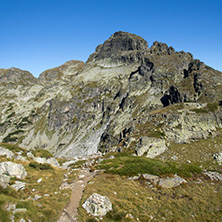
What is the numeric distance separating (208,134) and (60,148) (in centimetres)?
12304

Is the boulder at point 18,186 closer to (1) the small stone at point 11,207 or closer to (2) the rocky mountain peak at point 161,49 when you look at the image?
(1) the small stone at point 11,207

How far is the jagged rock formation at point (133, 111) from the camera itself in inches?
2198

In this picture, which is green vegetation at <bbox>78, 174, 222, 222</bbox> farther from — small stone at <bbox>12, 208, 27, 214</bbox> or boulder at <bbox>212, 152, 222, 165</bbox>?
boulder at <bbox>212, 152, 222, 165</bbox>

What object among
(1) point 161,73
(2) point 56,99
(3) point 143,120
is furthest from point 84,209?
(2) point 56,99

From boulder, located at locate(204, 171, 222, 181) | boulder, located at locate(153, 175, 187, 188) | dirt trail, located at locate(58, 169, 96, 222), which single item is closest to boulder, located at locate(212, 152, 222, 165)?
boulder, located at locate(204, 171, 222, 181)

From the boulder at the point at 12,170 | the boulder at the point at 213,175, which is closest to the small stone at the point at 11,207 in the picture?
the boulder at the point at 12,170

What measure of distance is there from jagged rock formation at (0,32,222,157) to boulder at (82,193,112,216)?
35326 millimetres

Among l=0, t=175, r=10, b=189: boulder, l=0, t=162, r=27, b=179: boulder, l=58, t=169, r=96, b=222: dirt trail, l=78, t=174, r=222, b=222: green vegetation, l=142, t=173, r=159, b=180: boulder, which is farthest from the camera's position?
l=142, t=173, r=159, b=180: boulder

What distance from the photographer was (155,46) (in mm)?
196750

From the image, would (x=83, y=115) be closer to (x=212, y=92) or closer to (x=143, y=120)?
(x=143, y=120)

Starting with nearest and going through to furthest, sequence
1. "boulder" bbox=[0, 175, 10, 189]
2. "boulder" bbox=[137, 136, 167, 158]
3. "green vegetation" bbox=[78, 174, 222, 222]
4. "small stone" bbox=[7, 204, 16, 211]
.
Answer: "small stone" bbox=[7, 204, 16, 211] → "green vegetation" bbox=[78, 174, 222, 222] → "boulder" bbox=[0, 175, 10, 189] → "boulder" bbox=[137, 136, 167, 158]

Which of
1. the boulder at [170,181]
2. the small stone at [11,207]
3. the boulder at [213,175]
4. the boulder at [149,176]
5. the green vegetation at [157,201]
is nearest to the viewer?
the small stone at [11,207]

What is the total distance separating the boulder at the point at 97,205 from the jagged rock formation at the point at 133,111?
3533cm

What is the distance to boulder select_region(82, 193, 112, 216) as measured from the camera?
12930mm
